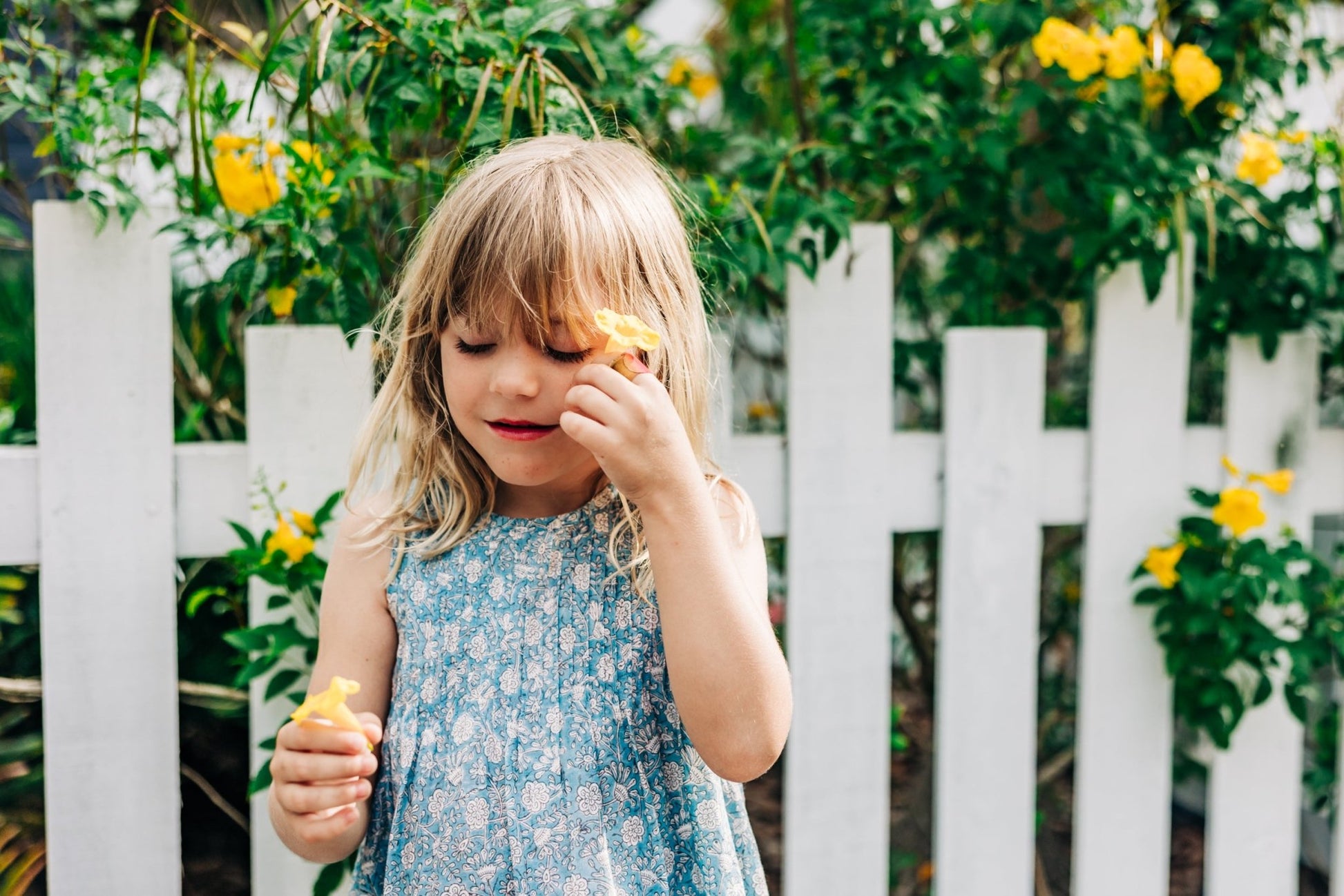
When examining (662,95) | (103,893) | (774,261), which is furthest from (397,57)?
(103,893)

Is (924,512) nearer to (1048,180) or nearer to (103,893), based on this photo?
(1048,180)

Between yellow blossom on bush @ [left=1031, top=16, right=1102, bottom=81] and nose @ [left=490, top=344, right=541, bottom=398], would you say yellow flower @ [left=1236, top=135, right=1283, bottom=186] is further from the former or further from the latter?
nose @ [left=490, top=344, right=541, bottom=398]

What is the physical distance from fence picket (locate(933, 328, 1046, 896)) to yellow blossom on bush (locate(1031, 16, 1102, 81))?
422mm

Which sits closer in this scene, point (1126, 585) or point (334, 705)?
point (334, 705)

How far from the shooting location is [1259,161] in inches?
66.6

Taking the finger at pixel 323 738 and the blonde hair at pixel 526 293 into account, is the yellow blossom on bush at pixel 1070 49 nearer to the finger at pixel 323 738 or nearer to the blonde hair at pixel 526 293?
the blonde hair at pixel 526 293

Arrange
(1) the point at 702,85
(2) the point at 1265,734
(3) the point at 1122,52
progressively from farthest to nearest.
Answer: (1) the point at 702,85 < (2) the point at 1265,734 < (3) the point at 1122,52

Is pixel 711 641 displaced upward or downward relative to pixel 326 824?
upward

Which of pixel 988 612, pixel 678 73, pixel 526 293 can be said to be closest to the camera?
pixel 526 293

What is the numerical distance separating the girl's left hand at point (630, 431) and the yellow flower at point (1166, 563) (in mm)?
1096

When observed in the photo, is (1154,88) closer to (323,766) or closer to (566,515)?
(566,515)

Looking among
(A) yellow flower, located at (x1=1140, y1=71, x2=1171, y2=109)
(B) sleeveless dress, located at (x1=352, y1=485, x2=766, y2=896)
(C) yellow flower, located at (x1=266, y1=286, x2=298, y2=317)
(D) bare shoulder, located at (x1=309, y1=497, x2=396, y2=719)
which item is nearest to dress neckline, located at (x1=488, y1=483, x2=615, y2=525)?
(B) sleeveless dress, located at (x1=352, y1=485, x2=766, y2=896)

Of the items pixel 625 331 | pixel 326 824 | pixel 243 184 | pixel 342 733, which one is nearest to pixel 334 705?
pixel 342 733

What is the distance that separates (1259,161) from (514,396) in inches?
53.6
